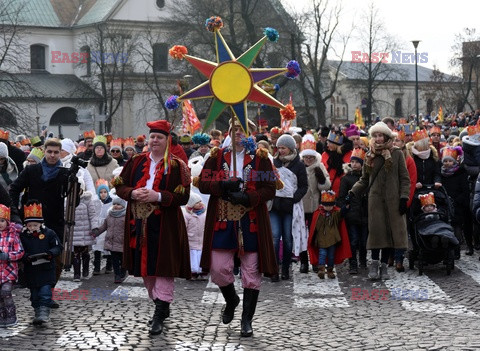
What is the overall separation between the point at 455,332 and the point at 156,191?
2.95 m

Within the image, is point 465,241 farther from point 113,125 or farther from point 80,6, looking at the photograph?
point 80,6

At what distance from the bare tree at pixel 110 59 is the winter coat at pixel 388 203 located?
162ft

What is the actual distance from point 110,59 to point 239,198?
56.8m

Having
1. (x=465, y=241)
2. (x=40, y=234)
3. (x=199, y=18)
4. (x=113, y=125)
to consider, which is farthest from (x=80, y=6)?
(x=40, y=234)

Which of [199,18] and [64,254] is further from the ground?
[199,18]

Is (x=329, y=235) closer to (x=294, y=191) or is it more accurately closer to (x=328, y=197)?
(x=328, y=197)

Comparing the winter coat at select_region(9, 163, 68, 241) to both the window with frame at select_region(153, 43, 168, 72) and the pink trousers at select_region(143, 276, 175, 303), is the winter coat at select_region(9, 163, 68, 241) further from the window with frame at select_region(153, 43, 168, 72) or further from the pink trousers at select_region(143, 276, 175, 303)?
the window with frame at select_region(153, 43, 168, 72)

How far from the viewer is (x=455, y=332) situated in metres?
9.43

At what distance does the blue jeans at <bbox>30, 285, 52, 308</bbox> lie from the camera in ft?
33.4

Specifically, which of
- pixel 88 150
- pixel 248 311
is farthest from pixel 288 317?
pixel 88 150

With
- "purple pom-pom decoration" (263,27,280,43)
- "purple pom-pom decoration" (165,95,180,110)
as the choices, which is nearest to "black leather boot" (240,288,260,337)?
"purple pom-pom decoration" (165,95,180,110)

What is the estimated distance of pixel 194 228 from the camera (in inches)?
573

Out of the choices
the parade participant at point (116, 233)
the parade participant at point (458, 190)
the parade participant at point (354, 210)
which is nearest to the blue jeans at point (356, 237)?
the parade participant at point (354, 210)

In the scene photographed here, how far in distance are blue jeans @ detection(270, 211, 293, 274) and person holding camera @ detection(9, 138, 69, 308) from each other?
3.33 m
